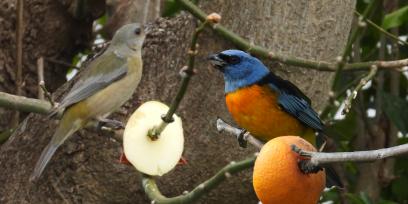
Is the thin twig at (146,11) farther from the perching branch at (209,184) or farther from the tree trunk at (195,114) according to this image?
the perching branch at (209,184)

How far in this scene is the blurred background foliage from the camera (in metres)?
3.70

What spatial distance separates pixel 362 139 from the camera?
3861mm

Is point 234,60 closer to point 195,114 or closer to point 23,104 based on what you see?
point 195,114

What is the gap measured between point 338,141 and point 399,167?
29 cm

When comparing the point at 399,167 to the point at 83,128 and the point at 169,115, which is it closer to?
the point at 83,128

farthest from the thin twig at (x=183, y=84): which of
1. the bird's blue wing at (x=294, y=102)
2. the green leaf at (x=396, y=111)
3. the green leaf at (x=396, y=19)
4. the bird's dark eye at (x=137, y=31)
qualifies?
the green leaf at (x=396, y=111)

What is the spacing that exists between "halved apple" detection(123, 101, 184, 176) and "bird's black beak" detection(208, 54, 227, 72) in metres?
0.69

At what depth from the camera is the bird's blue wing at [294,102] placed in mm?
3014

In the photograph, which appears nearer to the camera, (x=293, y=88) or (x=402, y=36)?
(x=293, y=88)

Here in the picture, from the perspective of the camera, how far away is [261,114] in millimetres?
3072

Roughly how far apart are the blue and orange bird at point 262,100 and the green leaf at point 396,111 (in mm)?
651

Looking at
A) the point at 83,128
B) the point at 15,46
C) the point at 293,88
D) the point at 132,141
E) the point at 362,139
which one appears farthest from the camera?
the point at 362,139

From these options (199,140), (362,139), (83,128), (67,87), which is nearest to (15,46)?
(67,87)

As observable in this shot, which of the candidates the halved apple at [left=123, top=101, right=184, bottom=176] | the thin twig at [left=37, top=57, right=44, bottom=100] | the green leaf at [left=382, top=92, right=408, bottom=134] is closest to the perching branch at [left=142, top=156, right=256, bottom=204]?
the halved apple at [left=123, top=101, right=184, bottom=176]
